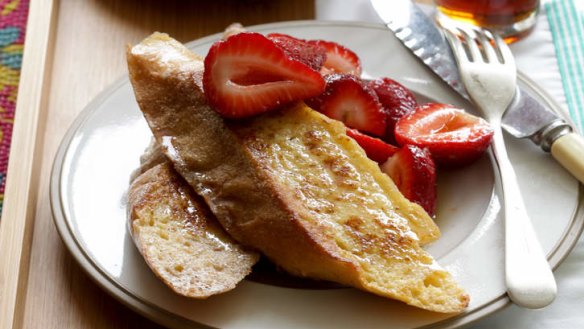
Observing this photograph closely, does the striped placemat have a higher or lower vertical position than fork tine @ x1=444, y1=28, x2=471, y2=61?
lower

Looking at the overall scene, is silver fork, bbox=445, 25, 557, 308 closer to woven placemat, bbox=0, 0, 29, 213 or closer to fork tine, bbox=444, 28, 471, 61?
fork tine, bbox=444, 28, 471, 61

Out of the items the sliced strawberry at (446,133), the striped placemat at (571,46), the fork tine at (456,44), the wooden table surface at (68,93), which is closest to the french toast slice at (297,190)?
the sliced strawberry at (446,133)

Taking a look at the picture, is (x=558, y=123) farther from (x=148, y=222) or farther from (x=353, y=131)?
(x=148, y=222)

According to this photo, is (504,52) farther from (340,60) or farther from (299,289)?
(299,289)

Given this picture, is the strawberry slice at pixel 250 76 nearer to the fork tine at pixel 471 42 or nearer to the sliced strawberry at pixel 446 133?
the sliced strawberry at pixel 446 133

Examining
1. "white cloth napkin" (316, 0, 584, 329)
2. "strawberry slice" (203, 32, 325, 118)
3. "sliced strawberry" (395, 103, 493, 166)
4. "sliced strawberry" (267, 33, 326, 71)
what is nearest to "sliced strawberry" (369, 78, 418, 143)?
"sliced strawberry" (395, 103, 493, 166)
